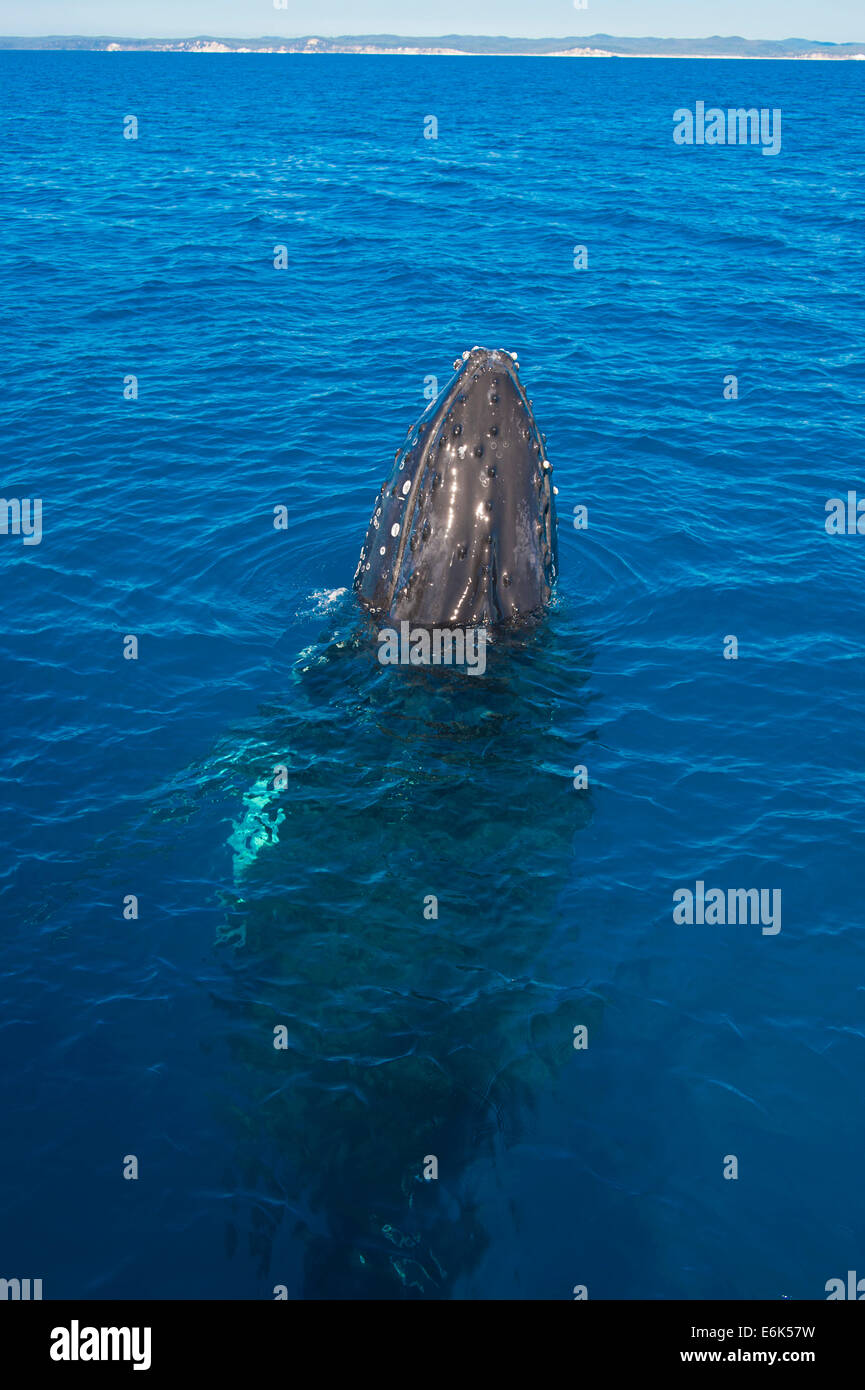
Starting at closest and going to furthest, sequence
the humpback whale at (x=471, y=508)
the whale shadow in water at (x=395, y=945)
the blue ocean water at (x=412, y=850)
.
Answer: the whale shadow in water at (x=395, y=945) < the blue ocean water at (x=412, y=850) < the humpback whale at (x=471, y=508)

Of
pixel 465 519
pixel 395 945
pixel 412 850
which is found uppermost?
pixel 465 519

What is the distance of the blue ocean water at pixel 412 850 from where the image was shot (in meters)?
14.9

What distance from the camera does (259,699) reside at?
24.7 m

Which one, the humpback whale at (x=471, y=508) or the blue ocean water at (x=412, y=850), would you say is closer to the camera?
the blue ocean water at (x=412, y=850)

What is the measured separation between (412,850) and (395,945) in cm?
202

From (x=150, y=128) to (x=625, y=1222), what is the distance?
12183cm

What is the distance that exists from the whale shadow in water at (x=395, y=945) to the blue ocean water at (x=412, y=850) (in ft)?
0.20

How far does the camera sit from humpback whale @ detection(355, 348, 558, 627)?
63.1ft

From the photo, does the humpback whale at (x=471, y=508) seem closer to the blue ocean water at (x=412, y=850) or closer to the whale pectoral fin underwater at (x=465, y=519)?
the whale pectoral fin underwater at (x=465, y=519)

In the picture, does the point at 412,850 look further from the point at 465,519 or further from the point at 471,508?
the point at 471,508

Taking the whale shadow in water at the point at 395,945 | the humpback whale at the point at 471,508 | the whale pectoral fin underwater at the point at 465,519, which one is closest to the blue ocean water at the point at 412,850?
the whale shadow in water at the point at 395,945

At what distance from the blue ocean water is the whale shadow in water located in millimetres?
62

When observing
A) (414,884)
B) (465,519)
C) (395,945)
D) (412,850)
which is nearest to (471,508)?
(465,519)

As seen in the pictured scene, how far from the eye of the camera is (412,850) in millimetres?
19625
